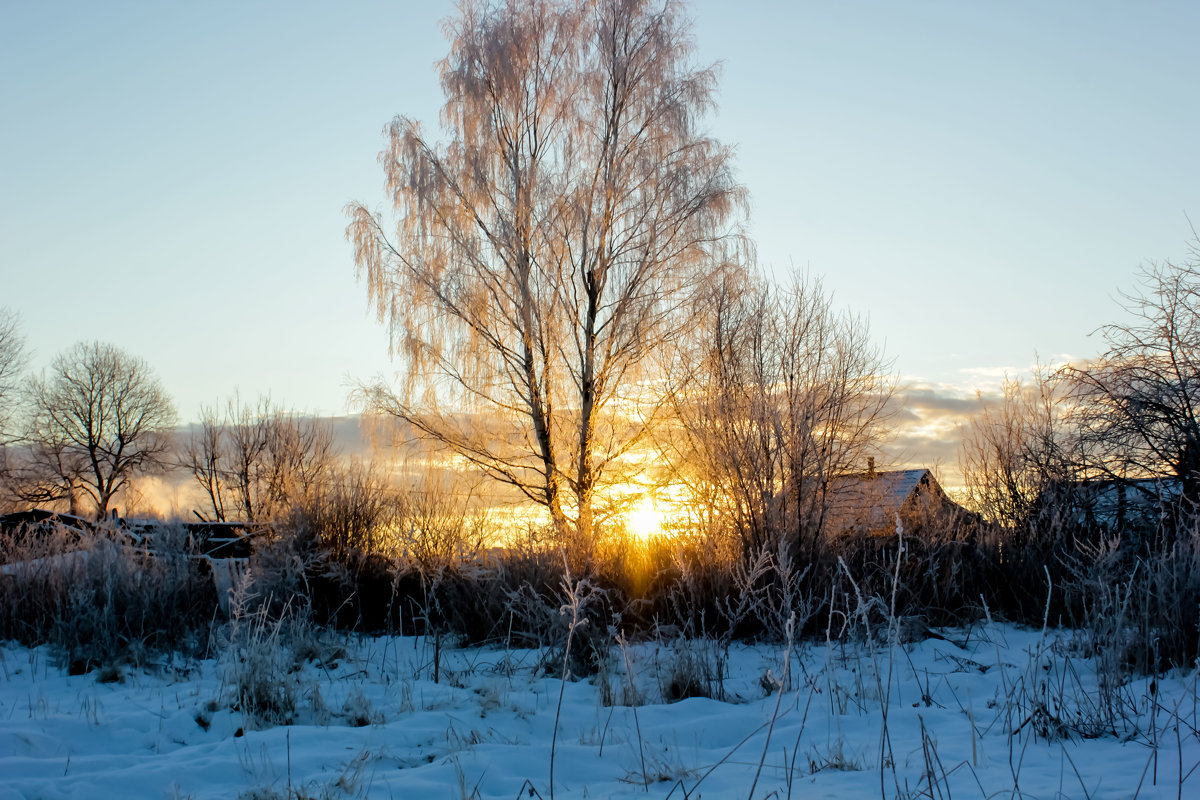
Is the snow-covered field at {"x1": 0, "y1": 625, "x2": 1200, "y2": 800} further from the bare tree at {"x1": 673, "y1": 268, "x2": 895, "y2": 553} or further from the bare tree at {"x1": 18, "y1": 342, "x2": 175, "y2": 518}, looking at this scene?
the bare tree at {"x1": 18, "y1": 342, "x2": 175, "y2": 518}

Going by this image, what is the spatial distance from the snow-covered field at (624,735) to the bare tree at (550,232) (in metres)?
8.90

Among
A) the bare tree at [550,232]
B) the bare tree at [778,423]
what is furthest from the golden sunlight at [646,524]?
the bare tree at [550,232]

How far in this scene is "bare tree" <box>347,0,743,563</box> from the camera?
47.2ft

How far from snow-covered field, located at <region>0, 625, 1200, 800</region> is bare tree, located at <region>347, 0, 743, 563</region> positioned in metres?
8.90

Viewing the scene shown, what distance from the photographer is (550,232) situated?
1434 centimetres

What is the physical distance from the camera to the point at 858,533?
7758mm

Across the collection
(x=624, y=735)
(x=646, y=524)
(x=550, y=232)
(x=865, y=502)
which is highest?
(x=550, y=232)

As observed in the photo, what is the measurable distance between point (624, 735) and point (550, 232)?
1148 centimetres

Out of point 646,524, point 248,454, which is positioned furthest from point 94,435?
point 646,524

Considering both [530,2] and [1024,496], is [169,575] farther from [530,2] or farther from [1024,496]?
[530,2]

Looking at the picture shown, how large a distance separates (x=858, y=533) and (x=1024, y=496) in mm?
4500

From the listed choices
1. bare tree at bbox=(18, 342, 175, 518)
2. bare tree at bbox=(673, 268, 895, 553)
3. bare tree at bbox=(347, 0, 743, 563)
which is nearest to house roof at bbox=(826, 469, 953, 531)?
bare tree at bbox=(673, 268, 895, 553)

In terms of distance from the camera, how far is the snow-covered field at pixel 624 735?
303 centimetres

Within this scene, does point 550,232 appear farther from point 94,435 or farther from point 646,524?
point 94,435
